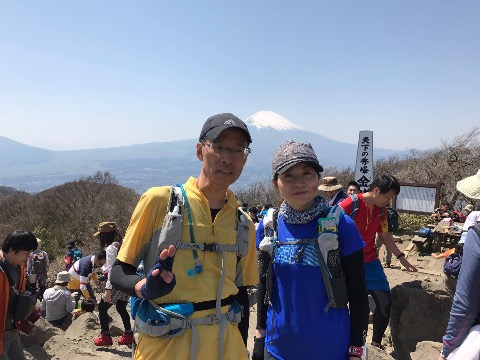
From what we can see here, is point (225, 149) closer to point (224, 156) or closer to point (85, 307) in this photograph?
point (224, 156)

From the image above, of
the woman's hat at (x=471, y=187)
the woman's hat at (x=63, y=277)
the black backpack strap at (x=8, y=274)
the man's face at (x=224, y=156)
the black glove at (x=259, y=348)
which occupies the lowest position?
the woman's hat at (x=63, y=277)

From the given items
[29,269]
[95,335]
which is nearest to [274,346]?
[95,335]

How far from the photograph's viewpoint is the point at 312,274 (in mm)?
2014

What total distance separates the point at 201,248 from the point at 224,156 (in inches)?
18.1

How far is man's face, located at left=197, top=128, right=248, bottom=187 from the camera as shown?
1778mm

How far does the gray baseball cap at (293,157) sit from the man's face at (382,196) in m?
1.89

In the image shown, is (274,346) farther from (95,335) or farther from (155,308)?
(95,335)

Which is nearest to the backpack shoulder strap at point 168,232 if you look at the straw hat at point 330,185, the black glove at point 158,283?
the black glove at point 158,283

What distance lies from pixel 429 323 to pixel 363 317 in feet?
9.83

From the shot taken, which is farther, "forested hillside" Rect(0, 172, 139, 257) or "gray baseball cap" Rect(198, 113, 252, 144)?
"forested hillside" Rect(0, 172, 139, 257)

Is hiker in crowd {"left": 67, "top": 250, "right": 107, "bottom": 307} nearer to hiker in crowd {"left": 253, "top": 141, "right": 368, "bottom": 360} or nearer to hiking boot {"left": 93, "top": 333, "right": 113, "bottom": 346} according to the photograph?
hiking boot {"left": 93, "top": 333, "right": 113, "bottom": 346}

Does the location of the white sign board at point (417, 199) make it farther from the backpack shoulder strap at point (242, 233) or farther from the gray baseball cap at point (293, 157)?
the backpack shoulder strap at point (242, 233)

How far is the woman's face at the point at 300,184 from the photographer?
205 centimetres

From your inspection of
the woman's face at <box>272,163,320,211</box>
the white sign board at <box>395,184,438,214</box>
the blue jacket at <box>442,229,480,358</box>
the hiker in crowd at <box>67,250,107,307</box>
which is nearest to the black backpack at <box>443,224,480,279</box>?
the blue jacket at <box>442,229,480,358</box>
